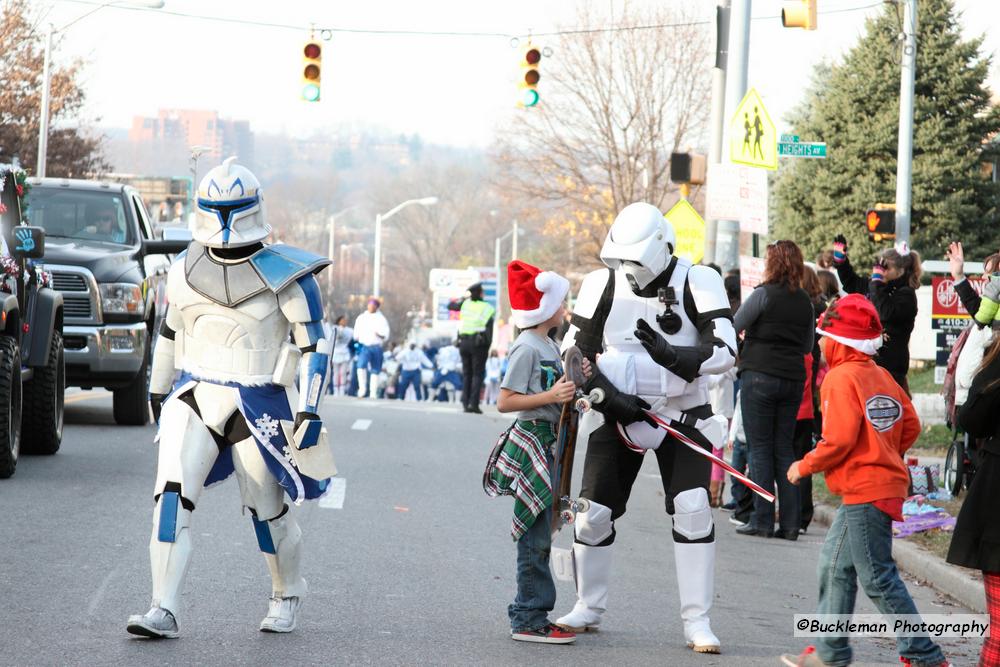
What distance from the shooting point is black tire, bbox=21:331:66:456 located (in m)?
12.3

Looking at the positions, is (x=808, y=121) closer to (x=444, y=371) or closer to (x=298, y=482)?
(x=444, y=371)

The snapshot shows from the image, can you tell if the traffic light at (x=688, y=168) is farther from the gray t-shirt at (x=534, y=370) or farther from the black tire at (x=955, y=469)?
the gray t-shirt at (x=534, y=370)

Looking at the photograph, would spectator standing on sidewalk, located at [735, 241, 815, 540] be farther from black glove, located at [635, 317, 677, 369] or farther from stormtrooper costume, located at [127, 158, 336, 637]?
stormtrooper costume, located at [127, 158, 336, 637]

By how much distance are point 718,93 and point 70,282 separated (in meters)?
7.16

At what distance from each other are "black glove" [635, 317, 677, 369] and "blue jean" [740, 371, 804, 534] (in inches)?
150

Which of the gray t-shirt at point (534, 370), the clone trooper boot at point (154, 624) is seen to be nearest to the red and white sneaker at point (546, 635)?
the gray t-shirt at point (534, 370)

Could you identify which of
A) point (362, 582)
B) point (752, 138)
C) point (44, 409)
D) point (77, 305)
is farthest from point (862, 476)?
point (77, 305)

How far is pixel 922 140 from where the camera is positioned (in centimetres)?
3478

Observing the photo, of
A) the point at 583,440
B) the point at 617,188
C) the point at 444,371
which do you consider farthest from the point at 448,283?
the point at 583,440

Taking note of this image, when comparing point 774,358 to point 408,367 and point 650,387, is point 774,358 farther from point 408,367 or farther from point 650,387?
point 408,367

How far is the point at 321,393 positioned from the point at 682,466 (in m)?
1.64

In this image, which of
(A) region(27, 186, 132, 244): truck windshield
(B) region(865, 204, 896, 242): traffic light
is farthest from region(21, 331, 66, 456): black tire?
(B) region(865, 204, 896, 242): traffic light

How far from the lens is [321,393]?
645 cm

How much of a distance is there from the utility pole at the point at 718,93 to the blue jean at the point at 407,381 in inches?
595
